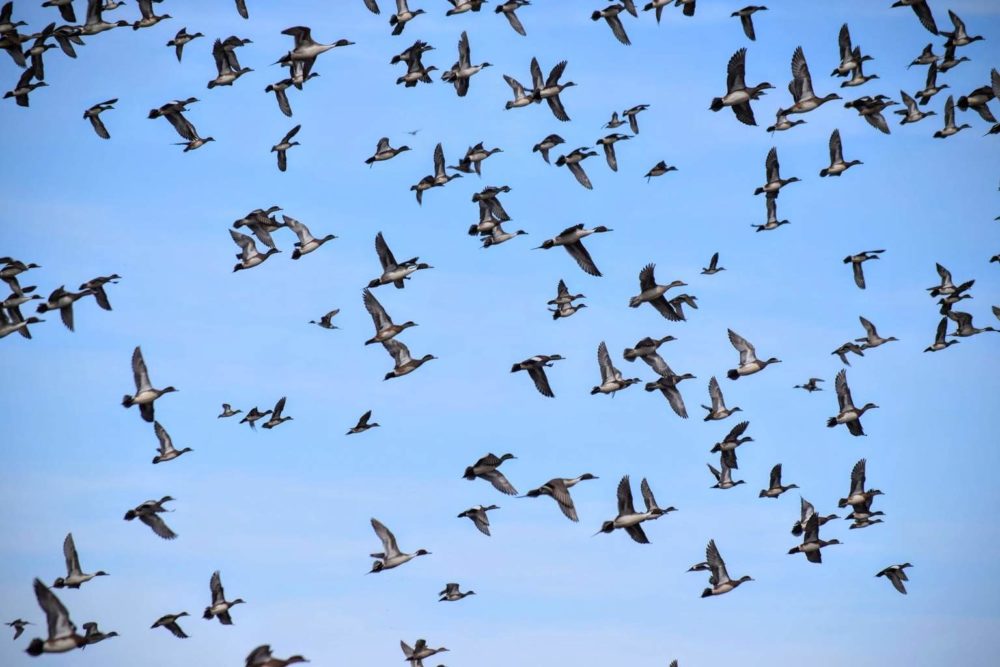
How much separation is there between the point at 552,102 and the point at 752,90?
7.45m

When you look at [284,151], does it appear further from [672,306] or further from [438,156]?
[672,306]

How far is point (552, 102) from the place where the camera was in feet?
177

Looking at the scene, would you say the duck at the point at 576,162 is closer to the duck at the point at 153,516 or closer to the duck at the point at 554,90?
the duck at the point at 554,90

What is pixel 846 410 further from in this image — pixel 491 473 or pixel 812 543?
pixel 491 473

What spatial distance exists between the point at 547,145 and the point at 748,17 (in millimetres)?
8192

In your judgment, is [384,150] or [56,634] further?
[384,150]

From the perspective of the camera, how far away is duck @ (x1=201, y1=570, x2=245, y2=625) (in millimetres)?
50594

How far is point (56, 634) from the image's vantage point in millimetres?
40188

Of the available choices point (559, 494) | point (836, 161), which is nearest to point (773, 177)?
point (836, 161)

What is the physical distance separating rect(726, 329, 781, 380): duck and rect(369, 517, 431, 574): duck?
11.0 meters

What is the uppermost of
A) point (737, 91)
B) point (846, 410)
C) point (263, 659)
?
point (737, 91)

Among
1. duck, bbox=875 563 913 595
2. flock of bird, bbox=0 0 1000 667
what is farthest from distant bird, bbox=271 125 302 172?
duck, bbox=875 563 913 595

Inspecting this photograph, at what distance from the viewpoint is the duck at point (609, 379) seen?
50.5 meters

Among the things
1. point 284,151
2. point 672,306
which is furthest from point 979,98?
point 284,151
